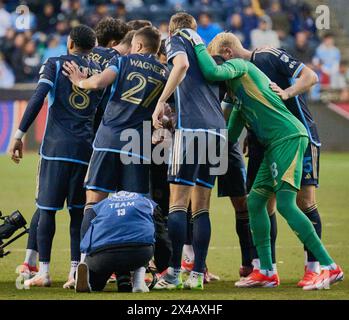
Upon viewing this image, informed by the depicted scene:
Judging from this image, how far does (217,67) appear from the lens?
8242mm

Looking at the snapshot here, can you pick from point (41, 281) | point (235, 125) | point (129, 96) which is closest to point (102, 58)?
point (129, 96)

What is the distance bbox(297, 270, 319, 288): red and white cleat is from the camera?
8.35m

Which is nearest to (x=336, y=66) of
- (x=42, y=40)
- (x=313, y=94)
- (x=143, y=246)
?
(x=313, y=94)

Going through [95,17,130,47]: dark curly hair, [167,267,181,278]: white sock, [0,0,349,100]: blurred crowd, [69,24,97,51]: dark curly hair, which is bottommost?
[167,267,181,278]: white sock

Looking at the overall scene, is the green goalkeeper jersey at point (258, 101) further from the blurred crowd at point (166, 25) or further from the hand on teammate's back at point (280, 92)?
the blurred crowd at point (166, 25)

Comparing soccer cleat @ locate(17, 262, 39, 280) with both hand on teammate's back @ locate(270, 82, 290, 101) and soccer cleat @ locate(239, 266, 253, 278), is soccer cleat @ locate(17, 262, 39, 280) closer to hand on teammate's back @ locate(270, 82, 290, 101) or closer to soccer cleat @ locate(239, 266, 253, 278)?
soccer cleat @ locate(239, 266, 253, 278)

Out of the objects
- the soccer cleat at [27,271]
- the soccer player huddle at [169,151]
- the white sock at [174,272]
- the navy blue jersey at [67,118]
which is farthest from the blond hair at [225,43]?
the soccer cleat at [27,271]

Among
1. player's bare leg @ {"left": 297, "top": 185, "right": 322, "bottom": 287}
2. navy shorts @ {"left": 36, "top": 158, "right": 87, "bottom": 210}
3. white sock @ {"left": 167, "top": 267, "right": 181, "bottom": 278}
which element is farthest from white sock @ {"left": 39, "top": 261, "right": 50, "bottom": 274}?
player's bare leg @ {"left": 297, "top": 185, "right": 322, "bottom": 287}

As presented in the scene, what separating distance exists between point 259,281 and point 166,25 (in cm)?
1499

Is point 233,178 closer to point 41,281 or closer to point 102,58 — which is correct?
point 102,58

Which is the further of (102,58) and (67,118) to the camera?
(102,58)

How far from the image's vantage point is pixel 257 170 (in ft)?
29.3

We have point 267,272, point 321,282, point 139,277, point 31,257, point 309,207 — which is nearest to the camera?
point 139,277

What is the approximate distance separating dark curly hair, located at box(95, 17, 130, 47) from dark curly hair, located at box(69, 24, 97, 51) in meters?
0.48
